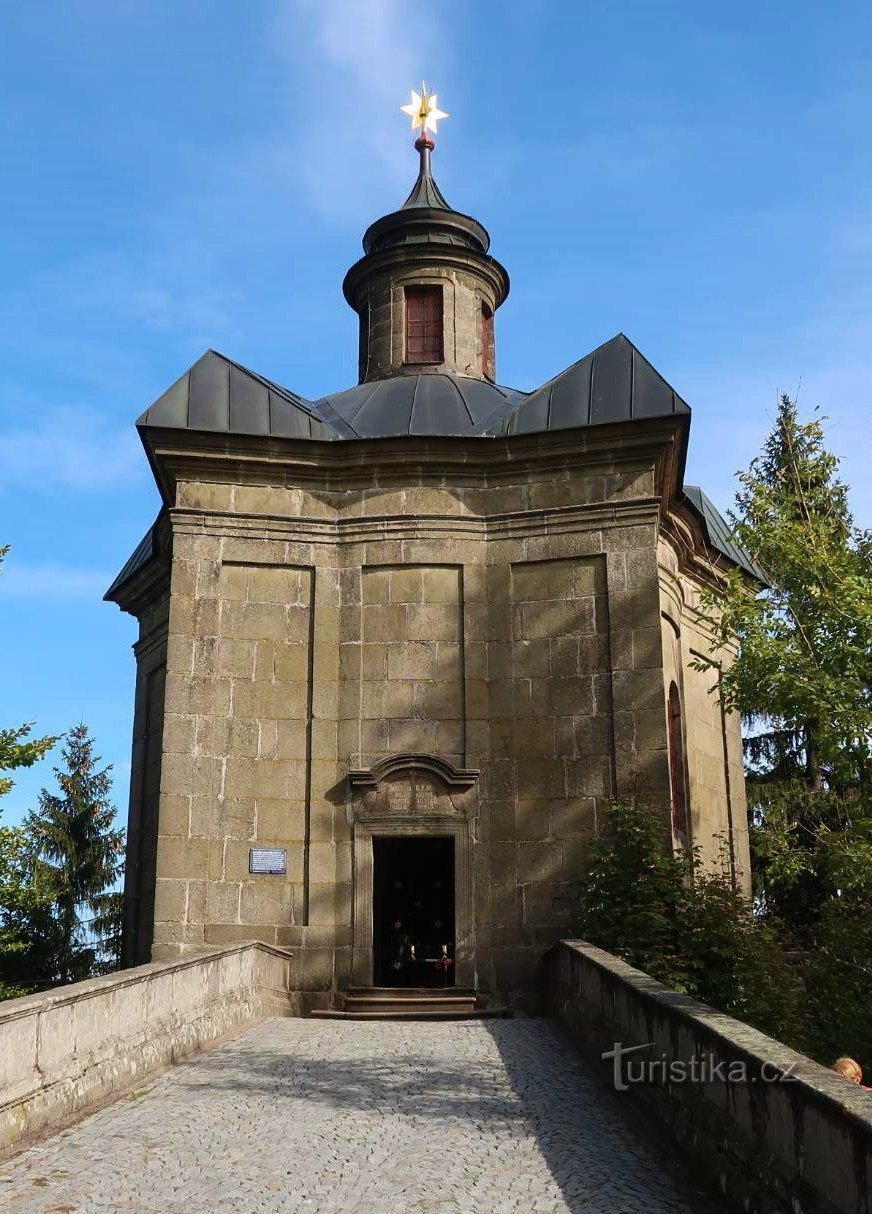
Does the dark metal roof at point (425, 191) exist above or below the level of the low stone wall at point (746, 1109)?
above

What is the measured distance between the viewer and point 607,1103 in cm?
737

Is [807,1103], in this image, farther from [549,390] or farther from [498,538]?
[549,390]

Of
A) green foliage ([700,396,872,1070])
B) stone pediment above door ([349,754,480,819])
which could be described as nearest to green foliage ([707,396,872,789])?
green foliage ([700,396,872,1070])

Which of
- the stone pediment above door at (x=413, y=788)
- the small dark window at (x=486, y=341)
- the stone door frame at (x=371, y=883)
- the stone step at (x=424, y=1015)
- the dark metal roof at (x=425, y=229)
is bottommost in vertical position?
the stone step at (x=424, y=1015)

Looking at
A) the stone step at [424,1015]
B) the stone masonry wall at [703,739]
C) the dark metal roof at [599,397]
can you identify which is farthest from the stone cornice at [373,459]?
the stone step at [424,1015]

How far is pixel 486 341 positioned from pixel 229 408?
A: 627 cm

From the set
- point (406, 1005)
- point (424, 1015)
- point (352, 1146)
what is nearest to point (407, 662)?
point (406, 1005)

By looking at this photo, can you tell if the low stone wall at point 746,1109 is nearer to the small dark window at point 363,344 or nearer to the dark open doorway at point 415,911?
the dark open doorway at point 415,911

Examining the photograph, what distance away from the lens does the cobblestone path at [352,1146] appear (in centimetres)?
542

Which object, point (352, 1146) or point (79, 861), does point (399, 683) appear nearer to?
point (352, 1146)

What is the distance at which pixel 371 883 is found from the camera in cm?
1334

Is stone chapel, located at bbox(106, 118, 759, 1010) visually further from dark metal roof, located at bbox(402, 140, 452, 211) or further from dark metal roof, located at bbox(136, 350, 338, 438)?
dark metal roof, located at bbox(402, 140, 452, 211)

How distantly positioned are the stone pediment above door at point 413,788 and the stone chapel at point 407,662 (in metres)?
0.03

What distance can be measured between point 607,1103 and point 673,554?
9663mm
